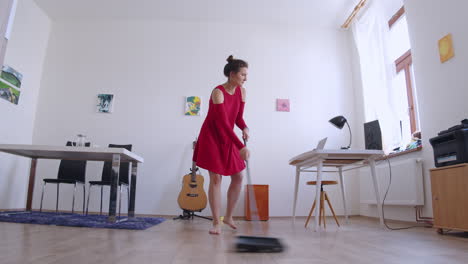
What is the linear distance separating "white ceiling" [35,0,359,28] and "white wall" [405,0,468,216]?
1.49 meters

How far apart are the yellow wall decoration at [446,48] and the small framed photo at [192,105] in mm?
3094

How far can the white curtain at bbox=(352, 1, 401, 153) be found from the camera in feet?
13.0

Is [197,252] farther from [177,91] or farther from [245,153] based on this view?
[177,91]

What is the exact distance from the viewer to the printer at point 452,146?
2.33 meters

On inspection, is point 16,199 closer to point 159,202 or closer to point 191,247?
point 159,202

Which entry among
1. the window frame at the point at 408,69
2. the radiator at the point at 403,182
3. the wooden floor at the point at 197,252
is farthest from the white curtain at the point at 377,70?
the wooden floor at the point at 197,252

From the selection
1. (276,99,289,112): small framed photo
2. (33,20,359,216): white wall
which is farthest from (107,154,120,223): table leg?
(276,99,289,112): small framed photo

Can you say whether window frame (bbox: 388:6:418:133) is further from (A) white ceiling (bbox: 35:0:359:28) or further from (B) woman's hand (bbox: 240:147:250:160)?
(B) woman's hand (bbox: 240:147:250:160)

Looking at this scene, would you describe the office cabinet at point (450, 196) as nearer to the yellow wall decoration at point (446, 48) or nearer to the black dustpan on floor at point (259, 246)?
the yellow wall decoration at point (446, 48)

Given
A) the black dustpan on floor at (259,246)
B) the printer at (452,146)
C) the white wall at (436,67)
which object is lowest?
the black dustpan on floor at (259,246)

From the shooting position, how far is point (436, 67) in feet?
10.3

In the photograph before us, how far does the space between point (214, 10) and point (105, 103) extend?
85.3 inches

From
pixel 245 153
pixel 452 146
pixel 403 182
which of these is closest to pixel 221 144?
pixel 245 153

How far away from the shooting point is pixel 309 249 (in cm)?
165
